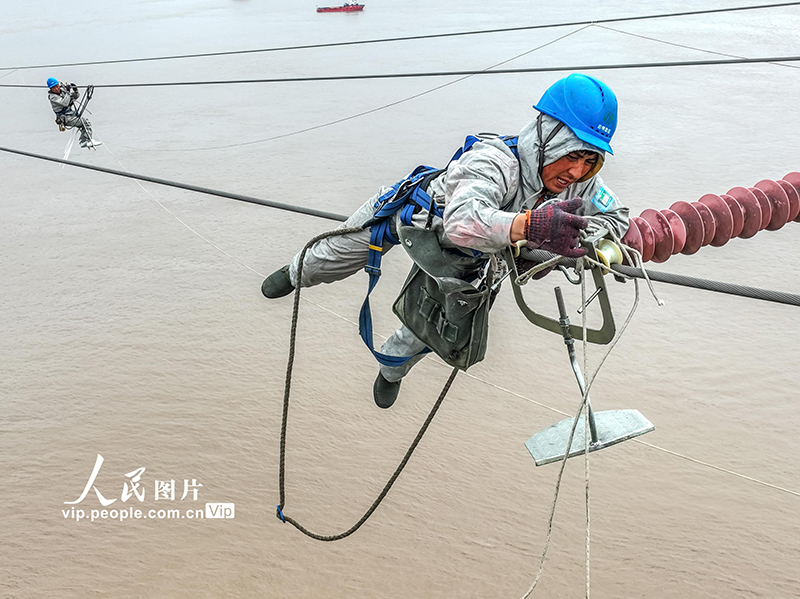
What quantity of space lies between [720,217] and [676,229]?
0.59 ft

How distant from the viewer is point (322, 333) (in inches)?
249

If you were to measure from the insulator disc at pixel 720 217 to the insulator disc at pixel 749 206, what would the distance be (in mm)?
58

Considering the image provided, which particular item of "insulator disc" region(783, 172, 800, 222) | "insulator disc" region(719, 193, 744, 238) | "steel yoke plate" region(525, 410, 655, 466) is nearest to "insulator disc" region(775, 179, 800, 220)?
"insulator disc" region(783, 172, 800, 222)

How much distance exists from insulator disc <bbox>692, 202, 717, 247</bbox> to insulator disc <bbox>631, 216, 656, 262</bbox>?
182 mm

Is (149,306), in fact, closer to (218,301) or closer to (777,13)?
(218,301)

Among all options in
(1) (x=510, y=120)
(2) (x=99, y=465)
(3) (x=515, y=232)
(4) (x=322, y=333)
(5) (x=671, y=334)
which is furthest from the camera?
(1) (x=510, y=120)

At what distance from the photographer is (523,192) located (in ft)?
7.29

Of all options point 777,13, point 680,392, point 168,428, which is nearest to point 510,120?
point 680,392

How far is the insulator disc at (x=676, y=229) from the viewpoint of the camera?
7.46ft

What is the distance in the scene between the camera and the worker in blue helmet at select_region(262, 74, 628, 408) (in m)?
1.91

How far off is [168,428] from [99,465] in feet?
1.76

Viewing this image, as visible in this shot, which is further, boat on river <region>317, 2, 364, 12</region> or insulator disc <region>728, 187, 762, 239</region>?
boat on river <region>317, 2, 364, 12</region>

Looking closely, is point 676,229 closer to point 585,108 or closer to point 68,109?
point 585,108

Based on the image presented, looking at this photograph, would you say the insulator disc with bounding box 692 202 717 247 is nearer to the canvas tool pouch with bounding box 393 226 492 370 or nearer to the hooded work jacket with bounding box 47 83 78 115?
the canvas tool pouch with bounding box 393 226 492 370
